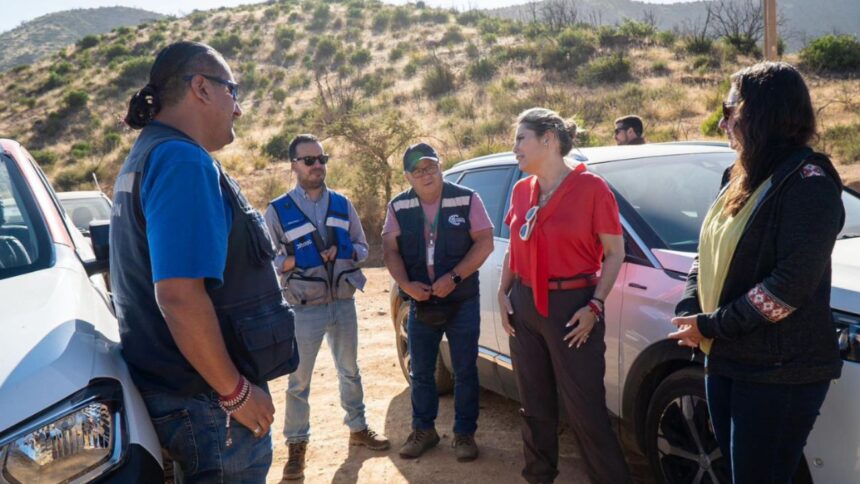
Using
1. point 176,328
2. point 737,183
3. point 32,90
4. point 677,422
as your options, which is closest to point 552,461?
point 677,422

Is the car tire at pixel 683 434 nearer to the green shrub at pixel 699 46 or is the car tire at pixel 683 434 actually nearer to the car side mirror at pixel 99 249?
the car side mirror at pixel 99 249

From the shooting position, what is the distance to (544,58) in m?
29.8

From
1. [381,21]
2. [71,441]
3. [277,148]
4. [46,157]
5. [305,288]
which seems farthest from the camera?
[381,21]

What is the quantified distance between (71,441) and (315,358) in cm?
271

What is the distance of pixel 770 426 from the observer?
2.31 meters

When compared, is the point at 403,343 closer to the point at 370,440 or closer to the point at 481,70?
the point at 370,440

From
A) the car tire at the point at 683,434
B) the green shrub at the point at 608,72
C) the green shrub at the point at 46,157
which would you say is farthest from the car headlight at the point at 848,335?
the green shrub at the point at 46,157

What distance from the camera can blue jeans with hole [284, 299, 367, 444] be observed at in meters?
4.45

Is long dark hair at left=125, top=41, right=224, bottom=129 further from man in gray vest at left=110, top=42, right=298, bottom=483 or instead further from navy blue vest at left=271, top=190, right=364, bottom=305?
navy blue vest at left=271, top=190, right=364, bottom=305

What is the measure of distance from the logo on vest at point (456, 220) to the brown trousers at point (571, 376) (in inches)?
33.0

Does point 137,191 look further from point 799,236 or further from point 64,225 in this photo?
point 799,236

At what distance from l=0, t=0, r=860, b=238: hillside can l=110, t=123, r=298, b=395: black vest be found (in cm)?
1013

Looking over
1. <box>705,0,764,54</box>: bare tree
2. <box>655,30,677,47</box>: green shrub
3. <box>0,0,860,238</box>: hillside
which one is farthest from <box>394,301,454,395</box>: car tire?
<box>655,30,677,47</box>: green shrub

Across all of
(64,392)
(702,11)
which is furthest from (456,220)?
(702,11)
